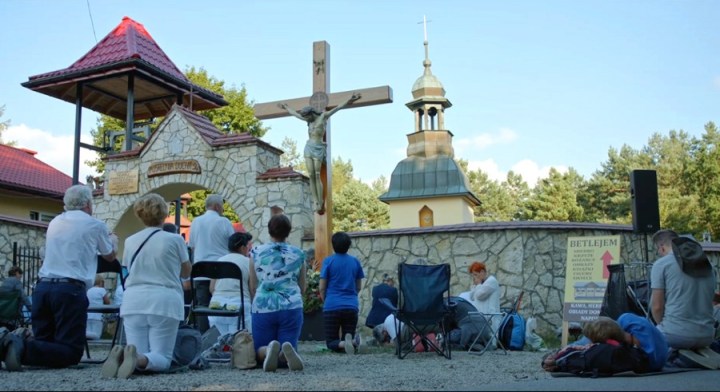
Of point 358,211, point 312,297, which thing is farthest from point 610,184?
point 312,297

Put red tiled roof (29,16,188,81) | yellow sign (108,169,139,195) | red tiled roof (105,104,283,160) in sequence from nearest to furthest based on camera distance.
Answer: red tiled roof (105,104,283,160), yellow sign (108,169,139,195), red tiled roof (29,16,188,81)

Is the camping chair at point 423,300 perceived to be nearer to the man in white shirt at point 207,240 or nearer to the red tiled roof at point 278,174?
the man in white shirt at point 207,240

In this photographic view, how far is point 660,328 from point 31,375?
16.1 ft

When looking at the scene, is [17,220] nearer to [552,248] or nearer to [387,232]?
[387,232]

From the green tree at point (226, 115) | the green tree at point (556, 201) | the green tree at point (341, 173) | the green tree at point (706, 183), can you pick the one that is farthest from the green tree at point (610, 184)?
the green tree at point (226, 115)

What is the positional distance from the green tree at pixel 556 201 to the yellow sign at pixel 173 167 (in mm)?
36865

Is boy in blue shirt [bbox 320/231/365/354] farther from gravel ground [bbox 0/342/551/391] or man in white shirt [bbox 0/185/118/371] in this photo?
man in white shirt [bbox 0/185/118/371]

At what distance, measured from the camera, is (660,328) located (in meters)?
6.00

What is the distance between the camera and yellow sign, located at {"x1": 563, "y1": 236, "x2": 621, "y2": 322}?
9.51m

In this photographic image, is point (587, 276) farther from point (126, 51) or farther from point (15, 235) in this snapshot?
point (126, 51)

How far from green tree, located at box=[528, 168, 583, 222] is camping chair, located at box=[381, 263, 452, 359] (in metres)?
41.0

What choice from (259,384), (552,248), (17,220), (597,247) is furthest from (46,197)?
(259,384)

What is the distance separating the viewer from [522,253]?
1199 cm

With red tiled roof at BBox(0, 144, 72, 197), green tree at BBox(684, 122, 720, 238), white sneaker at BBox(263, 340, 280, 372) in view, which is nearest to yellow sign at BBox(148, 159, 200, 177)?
red tiled roof at BBox(0, 144, 72, 197)
